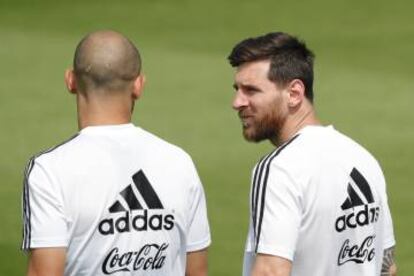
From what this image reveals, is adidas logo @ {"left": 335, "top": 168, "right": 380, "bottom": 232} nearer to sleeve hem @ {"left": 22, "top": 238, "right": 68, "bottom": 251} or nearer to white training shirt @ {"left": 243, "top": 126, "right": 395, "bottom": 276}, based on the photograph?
white training shirt @ {"left": 243, "top": 126, "right": 395, "bottom": 276}

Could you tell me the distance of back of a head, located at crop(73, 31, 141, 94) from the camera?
5004 millimetres

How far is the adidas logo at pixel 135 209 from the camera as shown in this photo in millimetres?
4949

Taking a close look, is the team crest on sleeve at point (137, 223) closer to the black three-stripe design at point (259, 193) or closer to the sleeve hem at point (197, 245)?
the sleeve hem at point (197, 245)

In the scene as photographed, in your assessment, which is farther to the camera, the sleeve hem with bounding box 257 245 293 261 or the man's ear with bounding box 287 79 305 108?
the man's ear with bounding box 287 79 305 108

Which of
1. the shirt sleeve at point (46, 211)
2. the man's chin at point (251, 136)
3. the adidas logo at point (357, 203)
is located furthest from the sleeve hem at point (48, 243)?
the adidas logo at point (357, 203)

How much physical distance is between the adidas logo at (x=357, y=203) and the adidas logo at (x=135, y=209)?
0.66 meters

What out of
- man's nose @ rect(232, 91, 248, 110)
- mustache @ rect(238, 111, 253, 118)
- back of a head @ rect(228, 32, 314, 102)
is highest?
back of a head @ rect(228, 32, 314, 102)

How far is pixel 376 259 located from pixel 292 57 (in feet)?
2.82

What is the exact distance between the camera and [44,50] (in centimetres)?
1184

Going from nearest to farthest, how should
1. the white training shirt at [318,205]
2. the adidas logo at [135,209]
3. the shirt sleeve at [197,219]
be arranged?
the adidas logo at [135,209]
the white training shirt at [318,205]
the shirt sleeve at [197,219]

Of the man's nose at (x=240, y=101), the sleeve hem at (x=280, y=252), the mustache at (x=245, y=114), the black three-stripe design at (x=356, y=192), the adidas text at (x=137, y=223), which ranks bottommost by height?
the sleeve hem at (x=280, y=252)

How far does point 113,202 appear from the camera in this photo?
4.95 metres

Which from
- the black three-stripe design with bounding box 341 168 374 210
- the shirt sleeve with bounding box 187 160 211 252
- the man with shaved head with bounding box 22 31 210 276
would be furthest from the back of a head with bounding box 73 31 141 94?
the black three-stripe design with bounding box 341 168 374 210

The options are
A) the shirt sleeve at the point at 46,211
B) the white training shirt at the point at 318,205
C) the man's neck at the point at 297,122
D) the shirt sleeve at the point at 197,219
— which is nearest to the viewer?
the shirt sleeve at the point at 46,211
